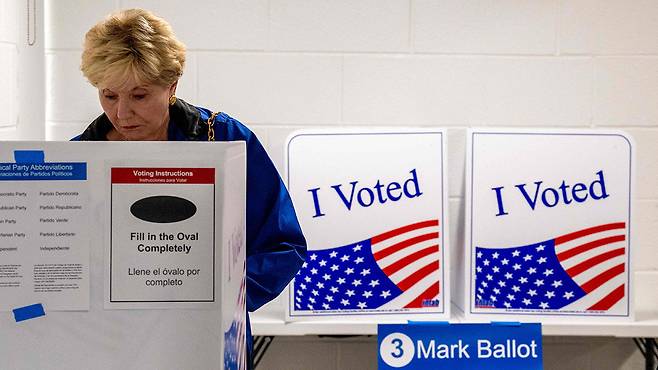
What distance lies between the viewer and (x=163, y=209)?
0.82m

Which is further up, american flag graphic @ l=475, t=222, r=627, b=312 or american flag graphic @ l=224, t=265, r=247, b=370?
american flag graphic @ l=224, t=265, r=247, b=370

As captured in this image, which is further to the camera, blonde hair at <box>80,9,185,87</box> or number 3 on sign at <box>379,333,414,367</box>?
number 3 on sign at <box>379,333,414,367</box>

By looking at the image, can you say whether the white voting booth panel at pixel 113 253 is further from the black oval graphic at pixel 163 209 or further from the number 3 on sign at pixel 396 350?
the number 3 on sign at pixel 396 350

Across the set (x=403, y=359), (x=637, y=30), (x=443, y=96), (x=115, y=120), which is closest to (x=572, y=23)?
(x=637, y=30)

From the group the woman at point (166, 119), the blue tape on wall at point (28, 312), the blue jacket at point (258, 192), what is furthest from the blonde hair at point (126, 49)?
the blue tape on wall at point (28, 312)

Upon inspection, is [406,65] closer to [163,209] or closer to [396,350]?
[396,350]

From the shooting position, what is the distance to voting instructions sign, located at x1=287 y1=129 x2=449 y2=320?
2.47 m

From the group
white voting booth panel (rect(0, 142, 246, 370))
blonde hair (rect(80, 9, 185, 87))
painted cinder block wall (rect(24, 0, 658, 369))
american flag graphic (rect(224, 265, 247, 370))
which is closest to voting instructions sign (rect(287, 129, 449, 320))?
painted cinder block wall (rect(24, 0, 658, 369))

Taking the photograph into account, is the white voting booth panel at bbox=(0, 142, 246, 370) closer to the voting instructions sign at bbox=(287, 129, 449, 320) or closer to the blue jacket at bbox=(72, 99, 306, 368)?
the blue jacket at bbox=(72, 99, 306, 368)

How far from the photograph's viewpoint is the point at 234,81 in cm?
267

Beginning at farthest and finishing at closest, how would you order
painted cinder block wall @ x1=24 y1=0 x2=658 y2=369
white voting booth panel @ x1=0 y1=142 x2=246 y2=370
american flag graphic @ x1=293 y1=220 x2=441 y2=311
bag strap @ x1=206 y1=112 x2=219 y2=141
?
painted cinder block wall @ x1=24 y1=0 x2=658 y2=369, american flag graphic @ x1=293 y1=220 x2=441 y2=311, bag strap @ x1=206 y1=112 x2=219 y2=141, white voting booth panel @ x1=0 y1=142 x2=246 y2=370

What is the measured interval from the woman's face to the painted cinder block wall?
1082mm

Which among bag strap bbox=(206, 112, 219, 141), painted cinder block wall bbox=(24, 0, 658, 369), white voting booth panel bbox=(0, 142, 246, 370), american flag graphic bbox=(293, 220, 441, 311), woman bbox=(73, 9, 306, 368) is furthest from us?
painted cinder block wall bbox=(24, 0, 658, 369)

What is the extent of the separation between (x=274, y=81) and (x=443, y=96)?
1.73 ft
